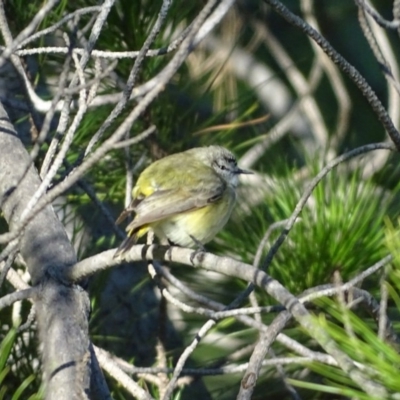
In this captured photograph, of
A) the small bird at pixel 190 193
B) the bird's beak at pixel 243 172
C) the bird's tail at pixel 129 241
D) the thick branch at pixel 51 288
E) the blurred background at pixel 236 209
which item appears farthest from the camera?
the bird's beak at pixel 243 172

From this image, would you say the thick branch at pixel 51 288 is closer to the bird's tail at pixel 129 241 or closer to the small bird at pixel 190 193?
the bird's tail at pixel 129 241

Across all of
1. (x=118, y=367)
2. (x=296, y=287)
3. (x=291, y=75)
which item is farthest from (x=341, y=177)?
(x=291, y=75)

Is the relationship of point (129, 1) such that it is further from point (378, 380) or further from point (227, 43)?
point (378, 380)

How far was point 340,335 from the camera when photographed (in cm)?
132

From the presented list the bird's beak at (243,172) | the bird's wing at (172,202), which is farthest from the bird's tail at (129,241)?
the bird's beak at (243,172)

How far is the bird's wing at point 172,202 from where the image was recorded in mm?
2416

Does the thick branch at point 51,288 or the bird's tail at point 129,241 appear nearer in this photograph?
the thick branch at point 51,288

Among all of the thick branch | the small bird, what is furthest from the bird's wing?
the thick branch

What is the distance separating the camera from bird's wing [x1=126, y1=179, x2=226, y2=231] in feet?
7.93

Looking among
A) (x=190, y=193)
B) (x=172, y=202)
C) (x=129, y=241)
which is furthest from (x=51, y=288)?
(x=190, y=193)

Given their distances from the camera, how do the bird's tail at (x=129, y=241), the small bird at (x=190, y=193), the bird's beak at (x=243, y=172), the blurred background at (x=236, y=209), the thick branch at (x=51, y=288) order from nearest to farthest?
the thick branch at (x=51, y=288)
the bird's tail at (x=129, y=241)
the blurred background at (x=236, y=209)
the small bird at (x=190, y=193)
the bird's beak at (x=243, y=172)

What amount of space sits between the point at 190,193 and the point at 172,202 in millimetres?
108

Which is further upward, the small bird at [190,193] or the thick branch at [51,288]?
the thick branch at [51,288]

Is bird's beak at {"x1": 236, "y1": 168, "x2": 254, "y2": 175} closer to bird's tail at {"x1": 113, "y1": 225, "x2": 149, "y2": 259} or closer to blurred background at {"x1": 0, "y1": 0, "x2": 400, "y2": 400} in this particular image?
blurred background at {"x1": 0, "y1": 0, "x2": 400, "y2": 400}
